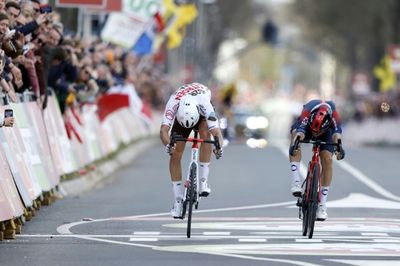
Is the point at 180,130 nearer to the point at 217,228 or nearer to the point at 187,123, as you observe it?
the point at 187,123

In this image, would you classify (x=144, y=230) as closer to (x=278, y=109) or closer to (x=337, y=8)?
(x=337, y=8)

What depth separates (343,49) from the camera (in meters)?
107

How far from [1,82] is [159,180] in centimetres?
989

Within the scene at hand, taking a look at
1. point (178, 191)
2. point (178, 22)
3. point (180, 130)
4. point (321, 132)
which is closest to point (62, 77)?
point (180, 130)

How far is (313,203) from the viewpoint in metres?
15.5

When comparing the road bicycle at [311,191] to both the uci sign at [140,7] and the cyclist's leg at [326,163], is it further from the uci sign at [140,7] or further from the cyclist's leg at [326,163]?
the uci sign at [140,7]

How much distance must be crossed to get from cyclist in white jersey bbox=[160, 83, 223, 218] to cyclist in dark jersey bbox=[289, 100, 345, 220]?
896 millimetres

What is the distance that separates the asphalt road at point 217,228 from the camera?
44.6 ft

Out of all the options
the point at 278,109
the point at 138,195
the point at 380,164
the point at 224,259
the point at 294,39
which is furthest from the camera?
the point at 294,39

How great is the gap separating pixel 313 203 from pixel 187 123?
4.85 ft

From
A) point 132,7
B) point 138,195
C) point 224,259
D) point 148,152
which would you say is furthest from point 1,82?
point 148,152

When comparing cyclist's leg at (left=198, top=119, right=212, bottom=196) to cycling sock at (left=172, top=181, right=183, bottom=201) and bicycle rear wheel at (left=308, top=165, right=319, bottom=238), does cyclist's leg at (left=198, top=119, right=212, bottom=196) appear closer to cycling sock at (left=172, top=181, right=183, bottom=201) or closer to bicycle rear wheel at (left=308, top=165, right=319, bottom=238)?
cycling sock at (left=172, top=181, right=183, bottom=201)

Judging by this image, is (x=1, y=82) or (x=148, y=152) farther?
(x=148, y=152)

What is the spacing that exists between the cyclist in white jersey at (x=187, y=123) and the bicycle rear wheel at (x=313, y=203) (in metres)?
0.96
